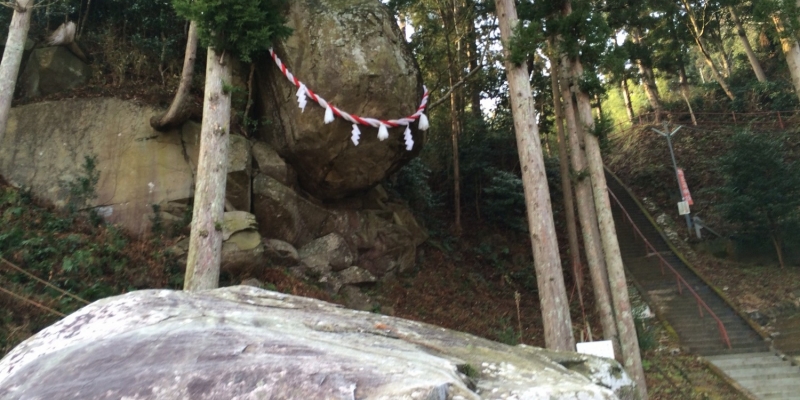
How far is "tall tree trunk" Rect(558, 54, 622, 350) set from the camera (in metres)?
9.88

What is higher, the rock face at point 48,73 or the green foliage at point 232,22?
the rock face at point 48,73

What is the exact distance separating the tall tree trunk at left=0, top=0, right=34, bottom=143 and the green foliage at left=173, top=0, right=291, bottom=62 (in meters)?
2.72

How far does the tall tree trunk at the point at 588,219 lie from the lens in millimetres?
9883

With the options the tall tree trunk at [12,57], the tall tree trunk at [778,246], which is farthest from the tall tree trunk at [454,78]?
the tall tree trunk at [12,57]

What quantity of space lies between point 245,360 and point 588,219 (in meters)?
9.02

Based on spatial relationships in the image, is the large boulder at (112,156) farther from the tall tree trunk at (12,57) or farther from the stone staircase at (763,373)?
the stone staircase at (763,373)

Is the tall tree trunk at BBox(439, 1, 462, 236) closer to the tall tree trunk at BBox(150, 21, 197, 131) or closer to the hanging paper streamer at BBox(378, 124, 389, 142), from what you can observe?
the hanging paper streamer at BBox(378, 124, 389, 142)

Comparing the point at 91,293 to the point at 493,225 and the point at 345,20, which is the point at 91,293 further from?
the point at 493,225

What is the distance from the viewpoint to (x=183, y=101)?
409 inches

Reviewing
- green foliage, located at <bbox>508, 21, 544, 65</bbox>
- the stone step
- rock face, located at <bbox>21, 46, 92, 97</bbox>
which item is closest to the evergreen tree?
green foliage, located at <bbox>508, 21, 544, 65</bbox>

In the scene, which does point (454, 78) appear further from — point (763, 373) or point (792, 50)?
point (763, 373)

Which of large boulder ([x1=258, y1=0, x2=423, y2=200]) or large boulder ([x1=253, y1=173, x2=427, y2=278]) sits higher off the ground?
large boulder ([x1=258, y1=0, x2=423, y2=200])

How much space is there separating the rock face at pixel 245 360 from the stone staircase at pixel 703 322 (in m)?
10.8

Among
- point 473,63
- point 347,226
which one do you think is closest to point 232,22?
point 347,226
